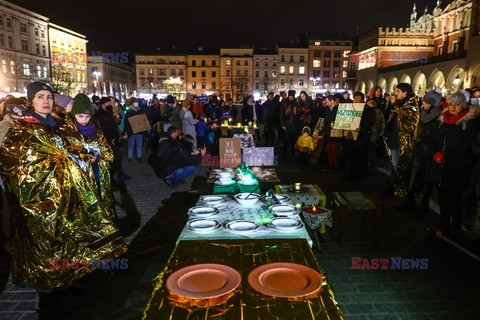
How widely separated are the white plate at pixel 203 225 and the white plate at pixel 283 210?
26.9 inches

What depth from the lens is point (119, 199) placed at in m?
8.05

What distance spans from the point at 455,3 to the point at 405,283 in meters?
63.3

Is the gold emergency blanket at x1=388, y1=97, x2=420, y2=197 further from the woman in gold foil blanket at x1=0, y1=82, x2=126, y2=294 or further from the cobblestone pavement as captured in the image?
the woman in gold foil blanket at x1=0, y1=82, x2=126, y2=294

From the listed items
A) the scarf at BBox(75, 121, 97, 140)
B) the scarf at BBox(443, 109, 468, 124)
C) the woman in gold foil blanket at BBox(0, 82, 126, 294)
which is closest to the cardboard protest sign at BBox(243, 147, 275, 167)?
the scarf at BBox(75, 121, 97, 140)

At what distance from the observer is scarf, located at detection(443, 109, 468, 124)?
5406 mm

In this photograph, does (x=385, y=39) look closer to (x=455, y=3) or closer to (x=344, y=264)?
(x=455, y=3)

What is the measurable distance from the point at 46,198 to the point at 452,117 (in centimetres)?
576

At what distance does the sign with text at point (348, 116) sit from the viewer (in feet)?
30.0

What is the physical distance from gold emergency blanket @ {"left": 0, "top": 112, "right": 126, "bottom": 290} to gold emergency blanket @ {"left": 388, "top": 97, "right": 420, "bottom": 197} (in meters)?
6.16

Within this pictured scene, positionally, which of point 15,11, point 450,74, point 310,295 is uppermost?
point 15,11

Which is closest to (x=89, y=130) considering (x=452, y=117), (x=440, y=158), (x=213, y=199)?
(x=213, y=199)

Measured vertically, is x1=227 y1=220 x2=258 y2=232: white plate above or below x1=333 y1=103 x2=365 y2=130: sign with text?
below

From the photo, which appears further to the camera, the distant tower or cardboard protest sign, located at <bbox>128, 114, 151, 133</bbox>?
the distant tower

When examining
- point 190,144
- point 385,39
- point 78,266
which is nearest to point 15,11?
point 385,39
